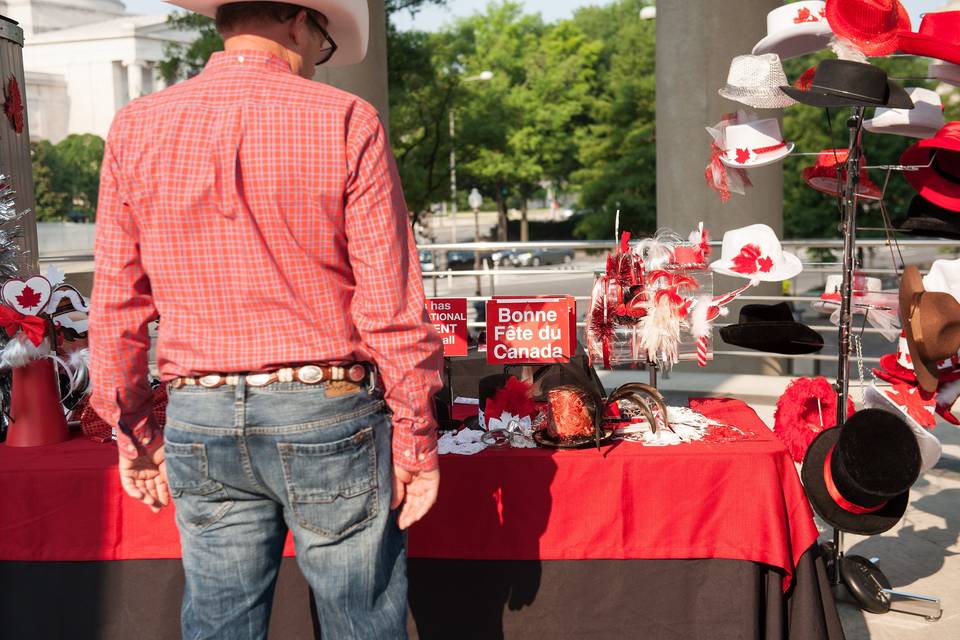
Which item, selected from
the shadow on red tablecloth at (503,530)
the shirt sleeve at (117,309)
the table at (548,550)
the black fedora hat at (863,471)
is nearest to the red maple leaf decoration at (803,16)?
the black fedora hat at (863,471)

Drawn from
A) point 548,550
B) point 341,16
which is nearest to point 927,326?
point 548,550

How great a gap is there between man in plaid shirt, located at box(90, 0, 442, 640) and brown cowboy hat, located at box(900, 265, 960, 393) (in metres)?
1.77

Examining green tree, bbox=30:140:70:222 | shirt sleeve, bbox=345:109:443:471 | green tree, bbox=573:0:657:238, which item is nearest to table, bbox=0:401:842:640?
shirt sleeve, bbox=345:109:443:471

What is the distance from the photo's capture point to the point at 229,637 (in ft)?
6.12

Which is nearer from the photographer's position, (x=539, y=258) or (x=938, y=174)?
(x=938, y=174)

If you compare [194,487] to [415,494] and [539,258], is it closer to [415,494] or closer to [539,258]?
[415,494]

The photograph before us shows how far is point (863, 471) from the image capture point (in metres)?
2.77

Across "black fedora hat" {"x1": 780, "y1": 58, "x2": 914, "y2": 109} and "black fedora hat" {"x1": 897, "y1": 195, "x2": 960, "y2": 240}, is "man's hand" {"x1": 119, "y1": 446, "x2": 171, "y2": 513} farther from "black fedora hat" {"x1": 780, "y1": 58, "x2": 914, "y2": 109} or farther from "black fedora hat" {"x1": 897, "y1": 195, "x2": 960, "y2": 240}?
"black fedora hat" {"x1": 897, "y1": 195, "x2": 960, "y2": 240}

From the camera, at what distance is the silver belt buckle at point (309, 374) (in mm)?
1703

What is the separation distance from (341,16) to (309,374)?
753 mm

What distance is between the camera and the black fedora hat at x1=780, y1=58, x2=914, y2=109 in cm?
282

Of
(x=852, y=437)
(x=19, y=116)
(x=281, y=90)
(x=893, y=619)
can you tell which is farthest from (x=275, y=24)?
(x=19, y=116)

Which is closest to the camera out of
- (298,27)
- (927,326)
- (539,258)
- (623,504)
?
(298,27)

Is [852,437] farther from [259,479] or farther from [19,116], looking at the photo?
[19,116]
